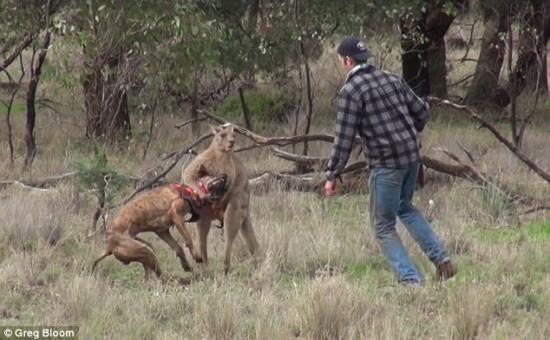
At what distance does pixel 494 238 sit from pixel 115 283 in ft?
12.6

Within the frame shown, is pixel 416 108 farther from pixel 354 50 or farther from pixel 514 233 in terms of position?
pixel 514 233

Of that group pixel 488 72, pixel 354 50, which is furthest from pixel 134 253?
pixel 488 72

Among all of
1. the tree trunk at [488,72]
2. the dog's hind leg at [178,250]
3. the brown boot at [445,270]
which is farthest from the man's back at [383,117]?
the tree trunk at [488,72]

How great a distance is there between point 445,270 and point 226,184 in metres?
1.99

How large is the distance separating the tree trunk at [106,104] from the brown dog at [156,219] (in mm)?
4783

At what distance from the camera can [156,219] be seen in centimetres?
857

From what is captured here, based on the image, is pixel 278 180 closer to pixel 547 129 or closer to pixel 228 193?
pixel 228 193

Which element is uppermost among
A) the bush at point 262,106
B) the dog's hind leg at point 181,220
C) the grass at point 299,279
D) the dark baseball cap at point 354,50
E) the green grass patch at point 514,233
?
the dark baseball cap at point 354,50

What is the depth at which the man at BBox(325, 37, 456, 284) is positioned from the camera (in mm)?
7996

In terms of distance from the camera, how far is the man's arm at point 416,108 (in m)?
8.27

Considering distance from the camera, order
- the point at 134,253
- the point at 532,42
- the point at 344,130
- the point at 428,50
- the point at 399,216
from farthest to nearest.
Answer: the point at 428,50 < the point at 532,42 < the point at 399,216 < the point at 134,253 < the point at 344,130

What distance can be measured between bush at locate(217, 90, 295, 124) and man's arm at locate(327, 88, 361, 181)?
1094cm

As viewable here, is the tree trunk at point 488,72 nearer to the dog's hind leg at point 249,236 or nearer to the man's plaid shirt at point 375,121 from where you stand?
the dog's hind leg at point 249,236

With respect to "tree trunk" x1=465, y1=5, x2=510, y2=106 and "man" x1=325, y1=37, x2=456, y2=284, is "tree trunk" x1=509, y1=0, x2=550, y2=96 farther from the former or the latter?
"man" x1=325, y1=37, x2=456, y2=284
